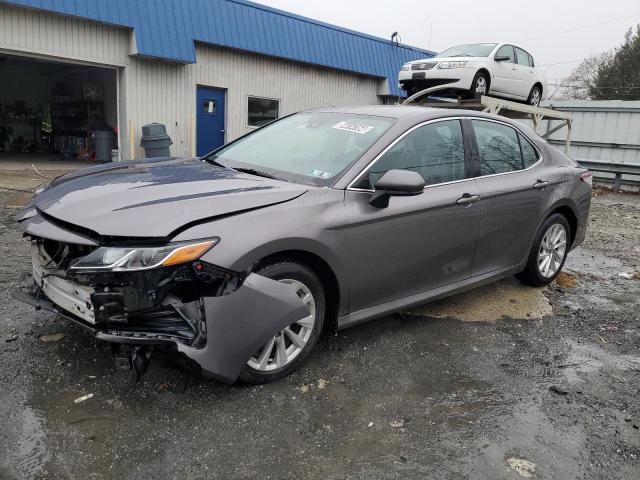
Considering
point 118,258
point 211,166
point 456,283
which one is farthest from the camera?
point 456,283

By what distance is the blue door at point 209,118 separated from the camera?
45.8 ft

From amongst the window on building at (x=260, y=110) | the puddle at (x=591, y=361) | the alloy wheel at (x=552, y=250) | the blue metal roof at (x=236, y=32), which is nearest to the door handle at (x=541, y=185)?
the alloy wheel at (x=552, y=250)

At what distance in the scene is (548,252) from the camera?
5.10 metres

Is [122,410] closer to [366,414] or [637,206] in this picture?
[366,414]

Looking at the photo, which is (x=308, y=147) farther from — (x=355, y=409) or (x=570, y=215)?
(x=570, y=215)

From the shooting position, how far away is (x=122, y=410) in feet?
9.04

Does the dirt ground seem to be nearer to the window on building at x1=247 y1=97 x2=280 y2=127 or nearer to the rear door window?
the rear door window

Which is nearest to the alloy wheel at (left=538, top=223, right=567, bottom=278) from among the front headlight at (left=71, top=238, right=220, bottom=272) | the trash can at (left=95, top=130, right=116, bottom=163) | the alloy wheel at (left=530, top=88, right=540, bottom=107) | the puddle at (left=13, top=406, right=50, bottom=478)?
the front headlight at (left=71, top=238, right=220, bottom=272)

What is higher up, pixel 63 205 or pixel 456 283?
pixel 63 205

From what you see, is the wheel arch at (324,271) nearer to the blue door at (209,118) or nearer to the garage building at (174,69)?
the garage building at (174,69)

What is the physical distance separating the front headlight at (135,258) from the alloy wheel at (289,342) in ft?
2.07

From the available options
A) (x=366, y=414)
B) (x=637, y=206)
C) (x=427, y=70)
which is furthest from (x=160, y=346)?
(x=637, y=206)

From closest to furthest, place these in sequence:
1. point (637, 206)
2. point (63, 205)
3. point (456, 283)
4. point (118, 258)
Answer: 1. point (118, 258)
2. point (63, 205)
3. point (456, 283)
4. point (637, 206)

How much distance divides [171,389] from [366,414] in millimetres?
1096
